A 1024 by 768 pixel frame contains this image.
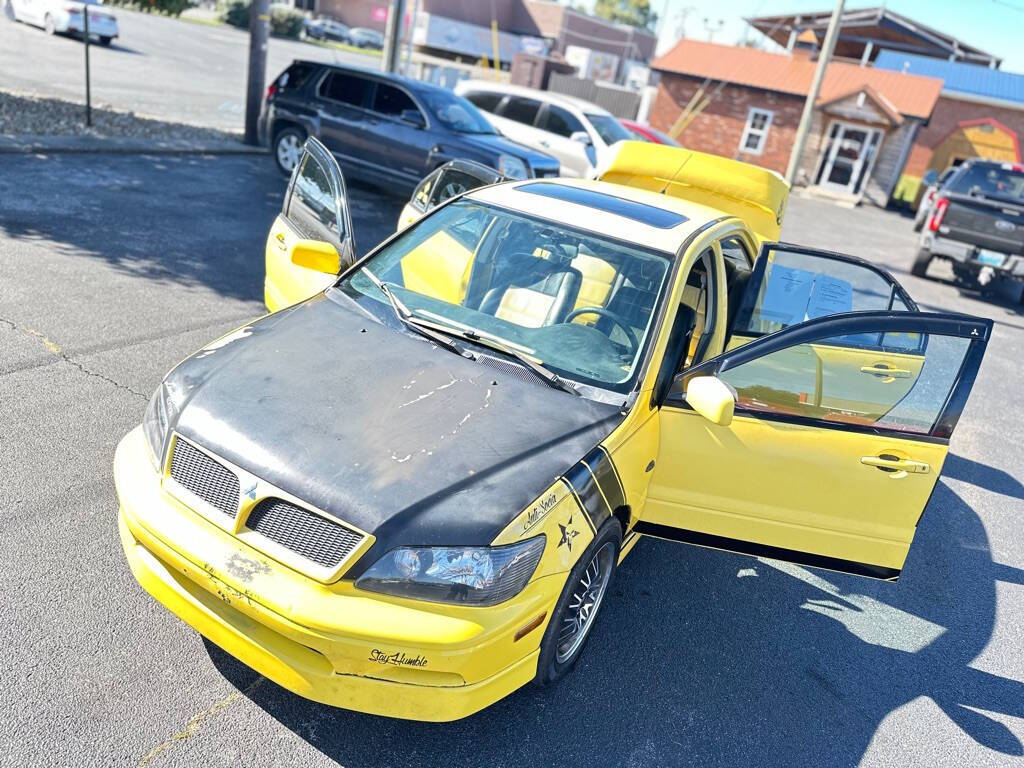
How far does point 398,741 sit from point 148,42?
98.1 feet

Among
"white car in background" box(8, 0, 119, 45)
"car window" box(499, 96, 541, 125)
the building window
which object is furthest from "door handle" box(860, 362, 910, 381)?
the building window

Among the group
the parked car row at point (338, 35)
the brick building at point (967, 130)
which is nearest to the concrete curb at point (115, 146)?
the brick building at point (967, 130)

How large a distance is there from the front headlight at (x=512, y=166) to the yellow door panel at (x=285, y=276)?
6.06m

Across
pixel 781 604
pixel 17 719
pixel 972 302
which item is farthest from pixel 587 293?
pixel 972 302

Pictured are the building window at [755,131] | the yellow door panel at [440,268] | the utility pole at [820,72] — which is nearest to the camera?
the yellow door panel at [440,268]

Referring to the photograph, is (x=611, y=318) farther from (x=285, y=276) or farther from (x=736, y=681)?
(x=285, y=276)

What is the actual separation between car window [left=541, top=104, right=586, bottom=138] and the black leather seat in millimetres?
11403

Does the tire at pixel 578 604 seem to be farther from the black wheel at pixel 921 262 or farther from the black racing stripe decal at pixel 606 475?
the black wheel at pixel 921 262

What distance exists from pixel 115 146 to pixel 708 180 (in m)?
8.60

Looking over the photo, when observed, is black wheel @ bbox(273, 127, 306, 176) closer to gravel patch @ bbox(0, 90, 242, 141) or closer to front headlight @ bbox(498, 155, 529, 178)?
gravel patch @ bbox(0, 90, 242, 141)

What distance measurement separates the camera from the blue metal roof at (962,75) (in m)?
26.2

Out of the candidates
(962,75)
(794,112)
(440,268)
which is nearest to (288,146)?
(440,268)

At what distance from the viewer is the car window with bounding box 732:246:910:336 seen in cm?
468

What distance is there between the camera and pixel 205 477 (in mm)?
2814
